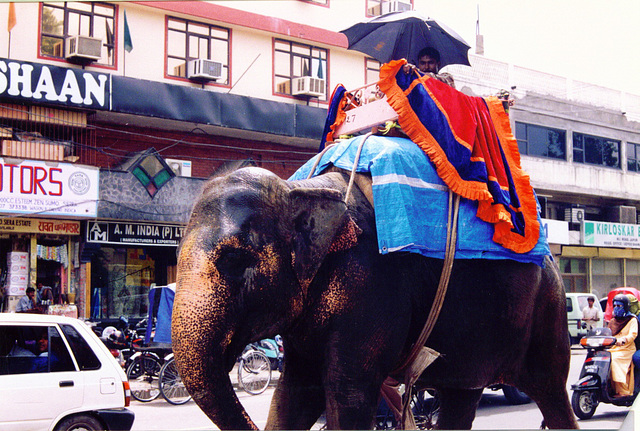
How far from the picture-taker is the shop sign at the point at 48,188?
14.1 metres

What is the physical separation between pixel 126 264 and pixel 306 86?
611 cm

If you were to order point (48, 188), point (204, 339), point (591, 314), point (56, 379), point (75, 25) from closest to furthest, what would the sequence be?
point (204, 339) → point (56, 379) → point (48, 188) → point (75, 25) → point (591, 314)

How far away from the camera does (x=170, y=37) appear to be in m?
17.0

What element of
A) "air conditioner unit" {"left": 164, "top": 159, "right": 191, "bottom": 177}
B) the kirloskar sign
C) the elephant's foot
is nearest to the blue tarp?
the kirloskar sign

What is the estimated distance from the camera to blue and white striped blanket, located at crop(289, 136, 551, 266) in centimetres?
307

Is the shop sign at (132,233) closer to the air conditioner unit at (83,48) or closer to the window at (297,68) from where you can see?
the air conditioner unit at (83,48)

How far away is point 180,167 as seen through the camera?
17.5 meters

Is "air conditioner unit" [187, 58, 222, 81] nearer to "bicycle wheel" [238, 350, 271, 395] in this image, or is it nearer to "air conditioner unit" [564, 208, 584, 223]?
"bicycle wheel" [238, 350, 271, 395]

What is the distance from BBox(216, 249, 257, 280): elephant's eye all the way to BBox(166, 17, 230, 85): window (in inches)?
588

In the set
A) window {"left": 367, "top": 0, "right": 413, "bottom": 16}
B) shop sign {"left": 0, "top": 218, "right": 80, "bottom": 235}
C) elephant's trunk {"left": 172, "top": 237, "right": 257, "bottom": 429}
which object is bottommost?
elephant's trunk {"left": 172, "top": 237, "right": 257, "bottom": 429}

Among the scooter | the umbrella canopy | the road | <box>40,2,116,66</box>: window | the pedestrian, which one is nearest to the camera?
the umbrella canopy

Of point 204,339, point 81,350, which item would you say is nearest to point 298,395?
point 204,339

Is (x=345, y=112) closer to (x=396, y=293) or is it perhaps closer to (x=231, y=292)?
(x=396, y=293)

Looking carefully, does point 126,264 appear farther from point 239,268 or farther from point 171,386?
point 239,268
